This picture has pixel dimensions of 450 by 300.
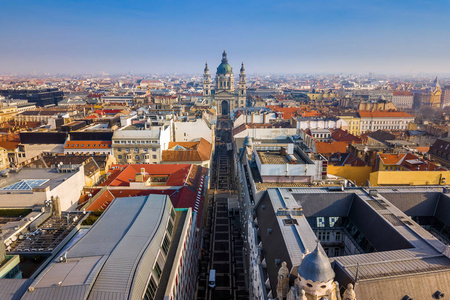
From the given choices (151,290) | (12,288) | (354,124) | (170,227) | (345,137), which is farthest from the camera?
(354,124)

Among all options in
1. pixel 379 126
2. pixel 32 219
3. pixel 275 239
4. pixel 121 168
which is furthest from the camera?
pixel 379 126

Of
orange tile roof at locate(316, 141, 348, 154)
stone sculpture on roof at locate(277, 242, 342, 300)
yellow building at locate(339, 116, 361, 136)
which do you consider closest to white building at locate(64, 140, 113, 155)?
orange tile roof at locate(316, 141, 348, 154)

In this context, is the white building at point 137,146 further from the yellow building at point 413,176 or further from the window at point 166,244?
the yellow building at point 413,176

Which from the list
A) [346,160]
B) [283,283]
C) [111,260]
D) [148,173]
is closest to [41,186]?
[148,173]

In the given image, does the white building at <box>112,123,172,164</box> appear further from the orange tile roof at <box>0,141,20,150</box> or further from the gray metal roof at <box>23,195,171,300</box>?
the gray metal roof at <box>23,195,171,300</box>

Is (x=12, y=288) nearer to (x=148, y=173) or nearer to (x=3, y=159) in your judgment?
(x=148, y=173)

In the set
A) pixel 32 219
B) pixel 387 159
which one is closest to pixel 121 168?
pixel 32 219

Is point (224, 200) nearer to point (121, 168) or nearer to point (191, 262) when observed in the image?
point (121, 168)
